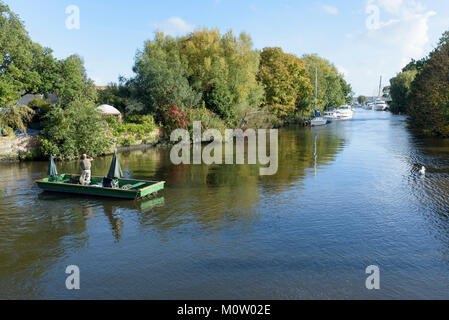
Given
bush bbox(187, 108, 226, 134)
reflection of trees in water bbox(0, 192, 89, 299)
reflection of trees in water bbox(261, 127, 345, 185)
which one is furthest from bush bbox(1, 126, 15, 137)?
reflection of trees in water bbox(261, 127, 345, 185)

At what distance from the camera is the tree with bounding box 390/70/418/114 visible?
330ft

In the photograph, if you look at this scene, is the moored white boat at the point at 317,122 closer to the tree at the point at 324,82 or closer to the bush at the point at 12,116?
the tree at the point at 324,82

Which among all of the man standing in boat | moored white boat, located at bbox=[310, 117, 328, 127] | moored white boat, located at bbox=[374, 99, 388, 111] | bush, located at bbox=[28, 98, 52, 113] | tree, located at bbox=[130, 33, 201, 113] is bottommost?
the man standing in boat

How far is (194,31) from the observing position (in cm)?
5759

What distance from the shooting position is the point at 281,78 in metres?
73.2

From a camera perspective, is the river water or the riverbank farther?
the riverbank

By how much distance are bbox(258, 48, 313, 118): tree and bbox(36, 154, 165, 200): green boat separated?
2042 inches

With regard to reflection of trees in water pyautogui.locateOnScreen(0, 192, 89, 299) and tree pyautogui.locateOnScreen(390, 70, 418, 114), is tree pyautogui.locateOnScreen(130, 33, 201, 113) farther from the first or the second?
tree pyautogui.locateOnScreen(390, 70, 418, 114)

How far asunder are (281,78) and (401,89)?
50.4m

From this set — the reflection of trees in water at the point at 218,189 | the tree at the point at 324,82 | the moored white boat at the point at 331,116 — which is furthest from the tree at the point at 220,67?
the moored white boat at the point at 331,116

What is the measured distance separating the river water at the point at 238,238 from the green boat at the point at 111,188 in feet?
1.81

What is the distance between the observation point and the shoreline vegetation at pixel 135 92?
36719 mm
